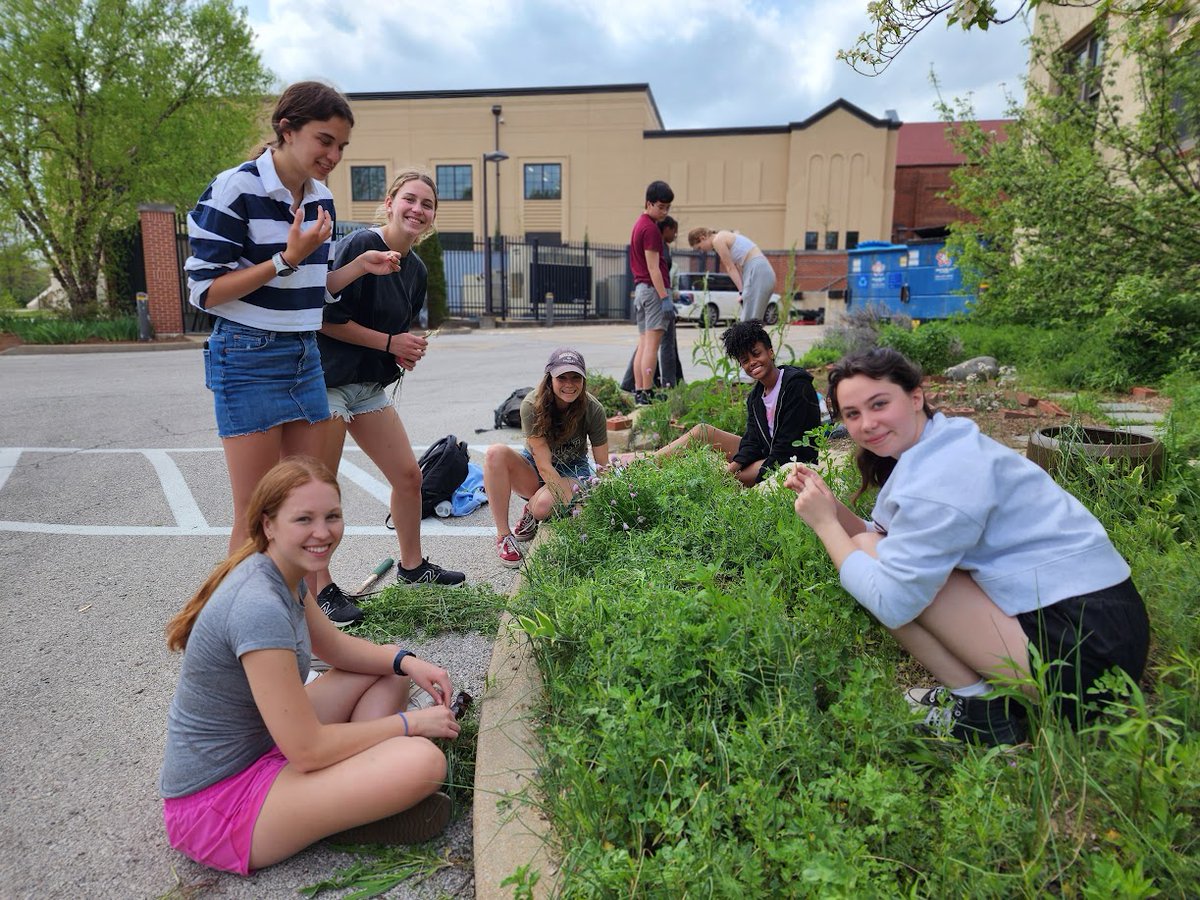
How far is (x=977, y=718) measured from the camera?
2.19 meters

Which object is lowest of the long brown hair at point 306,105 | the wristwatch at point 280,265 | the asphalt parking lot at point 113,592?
the asphalt parking lot at point 113,592

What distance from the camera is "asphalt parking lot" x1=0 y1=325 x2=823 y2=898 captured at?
229cm

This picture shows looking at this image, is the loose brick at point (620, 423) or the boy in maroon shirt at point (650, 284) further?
the boy in maroon shirt at point (650, 284)

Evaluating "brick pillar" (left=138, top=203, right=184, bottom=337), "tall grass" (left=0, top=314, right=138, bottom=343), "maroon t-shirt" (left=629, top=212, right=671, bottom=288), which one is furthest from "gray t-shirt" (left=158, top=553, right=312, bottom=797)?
"brick pillar" (left=138, top=203, right=184, bottom=337)

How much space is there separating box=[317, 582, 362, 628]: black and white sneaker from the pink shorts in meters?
1.27

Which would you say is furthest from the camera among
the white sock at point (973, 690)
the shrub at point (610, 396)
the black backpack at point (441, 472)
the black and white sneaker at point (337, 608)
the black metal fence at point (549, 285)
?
the black metal fence at point (549, 285)

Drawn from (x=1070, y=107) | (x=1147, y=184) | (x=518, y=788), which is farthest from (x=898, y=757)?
(x=1070, y=107)

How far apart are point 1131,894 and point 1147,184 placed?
826 centimetres

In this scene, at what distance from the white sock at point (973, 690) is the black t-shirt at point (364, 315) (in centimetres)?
266

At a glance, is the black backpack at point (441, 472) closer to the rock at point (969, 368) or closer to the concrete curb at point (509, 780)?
the concrete curb at point (509, 780)

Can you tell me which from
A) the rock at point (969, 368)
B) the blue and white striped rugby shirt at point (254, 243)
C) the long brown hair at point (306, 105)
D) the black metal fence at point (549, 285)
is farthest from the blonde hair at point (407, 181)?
the black metal fence at point (549, 285)

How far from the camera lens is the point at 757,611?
7.84 feet

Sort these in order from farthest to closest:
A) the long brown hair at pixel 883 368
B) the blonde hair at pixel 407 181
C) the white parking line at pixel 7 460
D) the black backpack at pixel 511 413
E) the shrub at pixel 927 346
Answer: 1. the shrub at pixel 927 346
2. the black backpack at pixel 511 413
3. the white parking line at pixel 7 460
4. the blonde hair at pixel 407 181
5. the long brown hair at pixel 883 368

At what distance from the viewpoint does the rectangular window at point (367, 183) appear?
44312mm
